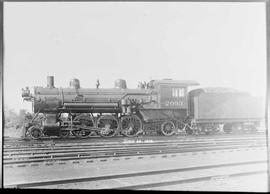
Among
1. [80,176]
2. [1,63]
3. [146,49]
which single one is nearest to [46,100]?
[1,63]

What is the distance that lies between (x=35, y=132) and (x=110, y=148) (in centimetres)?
82

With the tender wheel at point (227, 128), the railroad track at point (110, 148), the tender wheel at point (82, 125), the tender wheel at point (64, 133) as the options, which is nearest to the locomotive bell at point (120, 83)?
the tender wheel at point (82, 125)

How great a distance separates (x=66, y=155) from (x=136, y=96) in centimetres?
99

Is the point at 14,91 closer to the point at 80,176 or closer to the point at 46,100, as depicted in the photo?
the point at 46,100

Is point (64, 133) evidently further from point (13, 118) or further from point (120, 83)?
point (120, 83)

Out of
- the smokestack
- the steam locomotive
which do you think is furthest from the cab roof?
the smokestack

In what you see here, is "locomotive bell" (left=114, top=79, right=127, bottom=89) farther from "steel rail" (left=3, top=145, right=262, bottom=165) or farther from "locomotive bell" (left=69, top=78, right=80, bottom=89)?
"steel rail" (left=3, top=145, right=262, bottom=165)

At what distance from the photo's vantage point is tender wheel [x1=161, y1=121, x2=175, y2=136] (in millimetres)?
3866

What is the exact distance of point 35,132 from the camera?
12.2ft

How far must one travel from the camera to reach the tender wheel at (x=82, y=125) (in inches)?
150

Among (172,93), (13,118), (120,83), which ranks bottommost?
(13,118)

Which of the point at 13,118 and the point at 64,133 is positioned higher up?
the point at 13,118

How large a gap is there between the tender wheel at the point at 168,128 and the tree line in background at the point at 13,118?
1.52 meters

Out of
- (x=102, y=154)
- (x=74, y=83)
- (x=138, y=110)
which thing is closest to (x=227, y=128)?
(x=138, y=110)
